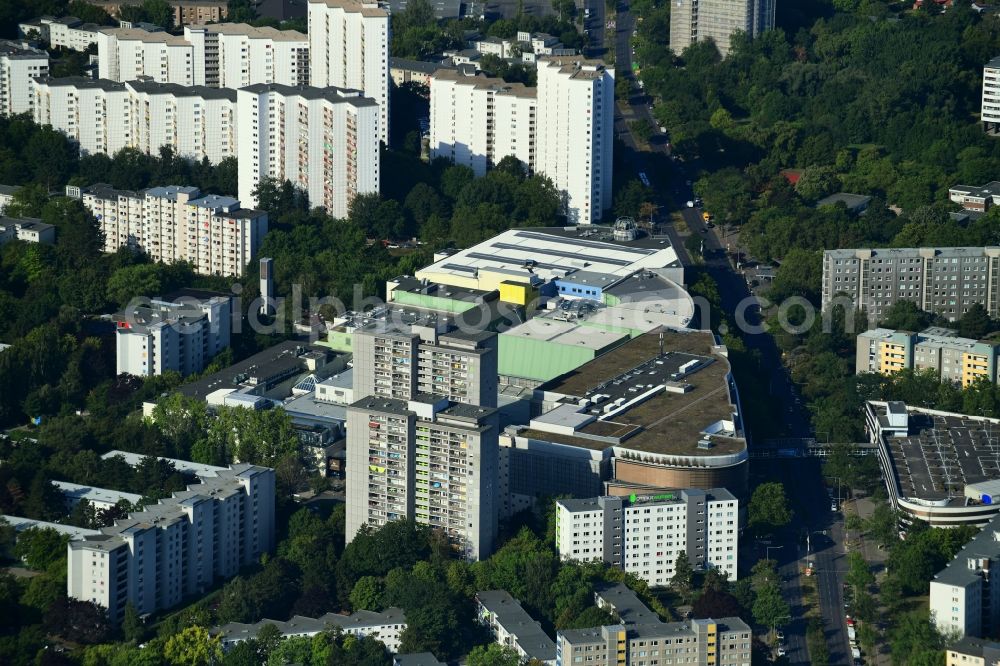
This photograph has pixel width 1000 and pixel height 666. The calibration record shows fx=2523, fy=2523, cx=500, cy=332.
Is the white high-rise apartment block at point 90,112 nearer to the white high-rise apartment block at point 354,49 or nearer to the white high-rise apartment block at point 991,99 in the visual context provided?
the white high-rise apartment block at point 354,49

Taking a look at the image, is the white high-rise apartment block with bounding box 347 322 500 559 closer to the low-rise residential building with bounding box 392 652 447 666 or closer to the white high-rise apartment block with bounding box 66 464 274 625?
the white high-rise apartment block with bounding box 66 464 274 625

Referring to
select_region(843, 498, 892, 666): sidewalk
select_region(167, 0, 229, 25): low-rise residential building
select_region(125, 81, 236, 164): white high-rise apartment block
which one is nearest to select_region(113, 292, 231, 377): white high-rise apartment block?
select_region(125, 81, 236, 164): white high-rise apartment block

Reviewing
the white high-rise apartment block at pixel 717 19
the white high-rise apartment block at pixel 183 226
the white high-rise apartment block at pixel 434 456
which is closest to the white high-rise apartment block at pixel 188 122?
the white high-rise apartment block at pixel 183 226

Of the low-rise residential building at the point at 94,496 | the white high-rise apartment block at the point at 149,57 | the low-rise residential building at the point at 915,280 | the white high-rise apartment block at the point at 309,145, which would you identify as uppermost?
the white high-rise apartment block at the point at 149,57

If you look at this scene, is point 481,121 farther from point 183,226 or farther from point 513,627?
point 513,627

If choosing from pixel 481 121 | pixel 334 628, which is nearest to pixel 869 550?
pixel 334 628

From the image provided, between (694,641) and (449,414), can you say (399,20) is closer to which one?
(449,414)

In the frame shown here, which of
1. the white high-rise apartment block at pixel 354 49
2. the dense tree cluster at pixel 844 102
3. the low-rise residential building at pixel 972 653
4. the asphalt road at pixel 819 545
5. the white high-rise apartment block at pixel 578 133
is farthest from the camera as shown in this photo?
the dense tree cluster at pixel 844 102
